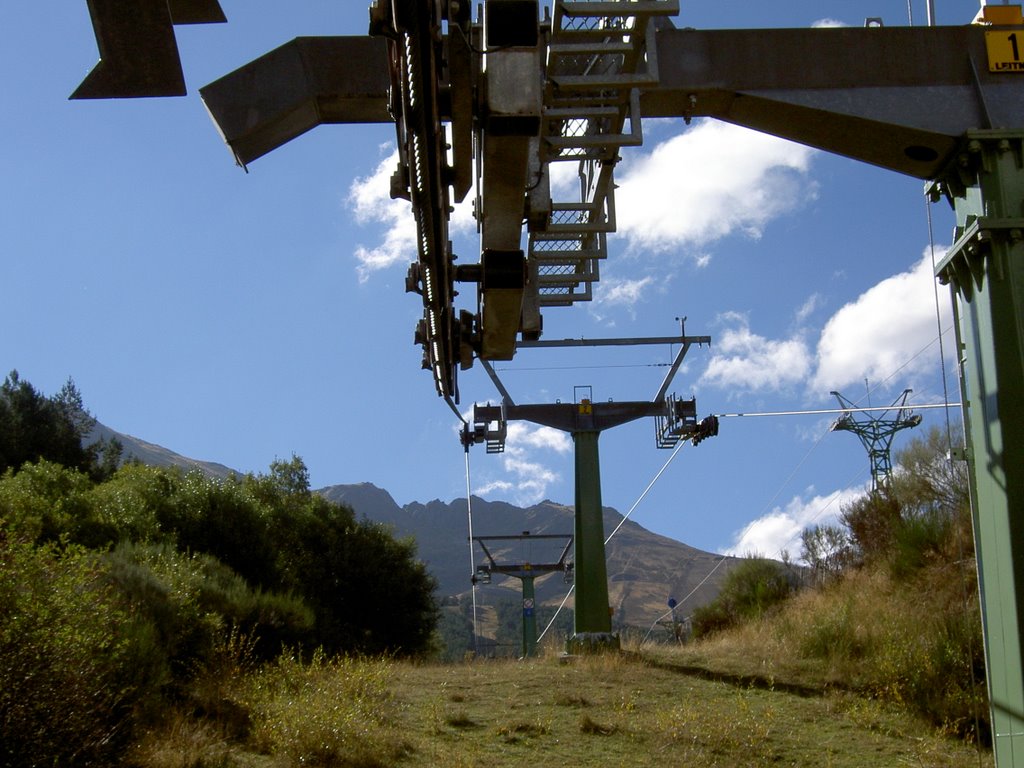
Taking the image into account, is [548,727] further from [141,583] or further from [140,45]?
[140,45]

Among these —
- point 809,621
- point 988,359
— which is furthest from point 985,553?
point 809,621

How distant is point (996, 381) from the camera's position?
7.54 m

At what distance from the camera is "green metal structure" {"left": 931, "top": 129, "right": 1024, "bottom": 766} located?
7.25 metres

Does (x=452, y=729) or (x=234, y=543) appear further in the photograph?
(x=234, y=543)

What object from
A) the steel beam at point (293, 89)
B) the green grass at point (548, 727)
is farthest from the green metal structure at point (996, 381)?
the steel beam at point (293, 89)

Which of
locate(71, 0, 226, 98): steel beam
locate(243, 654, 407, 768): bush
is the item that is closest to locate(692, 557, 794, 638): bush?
locate(243, 654, 407, 768): bush

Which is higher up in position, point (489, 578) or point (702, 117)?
point (702, 117)

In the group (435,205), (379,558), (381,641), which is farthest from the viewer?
(379,558)

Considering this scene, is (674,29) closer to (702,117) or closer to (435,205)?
(702,117)

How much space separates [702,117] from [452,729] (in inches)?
275

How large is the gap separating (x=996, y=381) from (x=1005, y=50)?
2.67 m

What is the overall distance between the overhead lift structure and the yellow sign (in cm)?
1

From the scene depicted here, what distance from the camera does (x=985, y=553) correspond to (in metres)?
7.68

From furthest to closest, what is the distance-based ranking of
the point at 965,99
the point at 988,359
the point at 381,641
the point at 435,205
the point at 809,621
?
the point at 381,641
the point at 809,621
the point at 965,99
the point at 988,359
the point at 435,205
